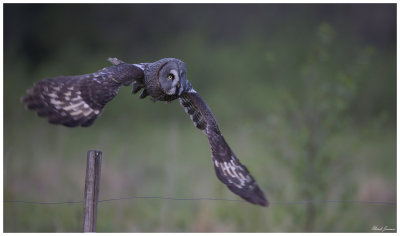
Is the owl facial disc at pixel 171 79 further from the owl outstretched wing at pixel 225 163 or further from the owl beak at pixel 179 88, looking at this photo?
the owl outstretched wing at pixel 225 163

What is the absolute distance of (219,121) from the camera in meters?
13.6

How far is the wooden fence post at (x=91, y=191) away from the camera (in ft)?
11.3

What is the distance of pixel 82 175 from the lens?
Result: 9.75 m

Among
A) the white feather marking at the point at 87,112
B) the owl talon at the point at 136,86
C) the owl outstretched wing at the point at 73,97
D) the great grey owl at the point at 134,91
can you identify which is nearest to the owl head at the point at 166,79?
the great grey owl at the point at 134,91

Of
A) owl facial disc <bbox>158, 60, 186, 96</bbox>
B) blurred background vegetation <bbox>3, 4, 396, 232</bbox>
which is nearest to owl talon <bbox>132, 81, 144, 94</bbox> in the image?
owl facial disc <bbox>158, 60, 186, 96</bbox>

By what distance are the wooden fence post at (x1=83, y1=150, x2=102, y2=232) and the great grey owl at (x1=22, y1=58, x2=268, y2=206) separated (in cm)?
23

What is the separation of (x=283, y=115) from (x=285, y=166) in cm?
63

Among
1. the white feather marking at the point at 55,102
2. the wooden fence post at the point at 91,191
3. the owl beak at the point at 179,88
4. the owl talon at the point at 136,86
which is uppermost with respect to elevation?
the owl talon at the point at 136,86

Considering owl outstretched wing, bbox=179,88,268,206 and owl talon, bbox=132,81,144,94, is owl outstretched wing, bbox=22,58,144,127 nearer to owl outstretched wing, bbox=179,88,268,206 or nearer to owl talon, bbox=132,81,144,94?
owl talon, bbox=132,81,144,94

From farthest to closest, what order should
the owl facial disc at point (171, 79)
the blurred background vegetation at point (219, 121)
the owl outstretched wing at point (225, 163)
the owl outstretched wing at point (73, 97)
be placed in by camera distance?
the blurred background vegetation at point (219, 121), the owl facial disc at point (171, 79), the owl outstretched wing at point (225, 163), the owl outstretched wing at point (73, 97)

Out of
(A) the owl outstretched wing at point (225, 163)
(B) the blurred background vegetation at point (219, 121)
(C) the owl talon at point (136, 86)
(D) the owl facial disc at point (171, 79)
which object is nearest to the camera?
(A) the owl outstretched wing at point (225, 163)

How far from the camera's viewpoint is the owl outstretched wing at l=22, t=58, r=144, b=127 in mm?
3431

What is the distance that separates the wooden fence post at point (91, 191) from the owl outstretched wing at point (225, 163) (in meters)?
0.80

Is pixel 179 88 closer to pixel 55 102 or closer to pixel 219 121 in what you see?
pixel 55 102
